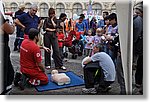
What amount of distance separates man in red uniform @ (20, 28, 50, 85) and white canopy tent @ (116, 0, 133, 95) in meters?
0.75

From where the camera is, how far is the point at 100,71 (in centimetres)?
250

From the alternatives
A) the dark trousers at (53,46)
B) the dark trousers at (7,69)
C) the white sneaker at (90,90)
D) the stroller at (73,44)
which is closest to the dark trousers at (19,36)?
the dark trousers at (7,69)

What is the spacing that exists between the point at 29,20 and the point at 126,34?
90 centimetres

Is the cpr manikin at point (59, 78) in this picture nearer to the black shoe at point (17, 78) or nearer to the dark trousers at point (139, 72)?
the black shoe at point (17, 78)

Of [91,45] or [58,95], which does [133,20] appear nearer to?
[91,45]

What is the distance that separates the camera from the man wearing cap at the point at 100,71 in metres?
2.47

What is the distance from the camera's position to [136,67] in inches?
95.7

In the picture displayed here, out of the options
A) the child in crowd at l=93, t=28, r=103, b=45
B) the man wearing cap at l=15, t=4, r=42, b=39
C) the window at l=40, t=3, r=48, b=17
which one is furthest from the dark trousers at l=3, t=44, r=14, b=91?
the child in crowd at l=93, t=28, r=103, b=45

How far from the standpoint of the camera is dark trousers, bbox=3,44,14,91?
2508 millimetres

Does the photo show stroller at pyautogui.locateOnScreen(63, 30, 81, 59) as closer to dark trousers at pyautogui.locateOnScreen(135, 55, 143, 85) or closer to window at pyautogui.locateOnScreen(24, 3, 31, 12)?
window at pyautogui.locateOnScreen(24, 3, 31, 12)

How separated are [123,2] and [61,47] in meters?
0.70

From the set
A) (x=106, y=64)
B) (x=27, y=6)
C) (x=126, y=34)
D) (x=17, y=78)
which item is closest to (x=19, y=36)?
(x=27, y=6)

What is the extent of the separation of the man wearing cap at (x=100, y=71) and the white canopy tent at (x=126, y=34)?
0.13 metres

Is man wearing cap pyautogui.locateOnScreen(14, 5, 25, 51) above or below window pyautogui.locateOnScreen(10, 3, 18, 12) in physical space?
below
